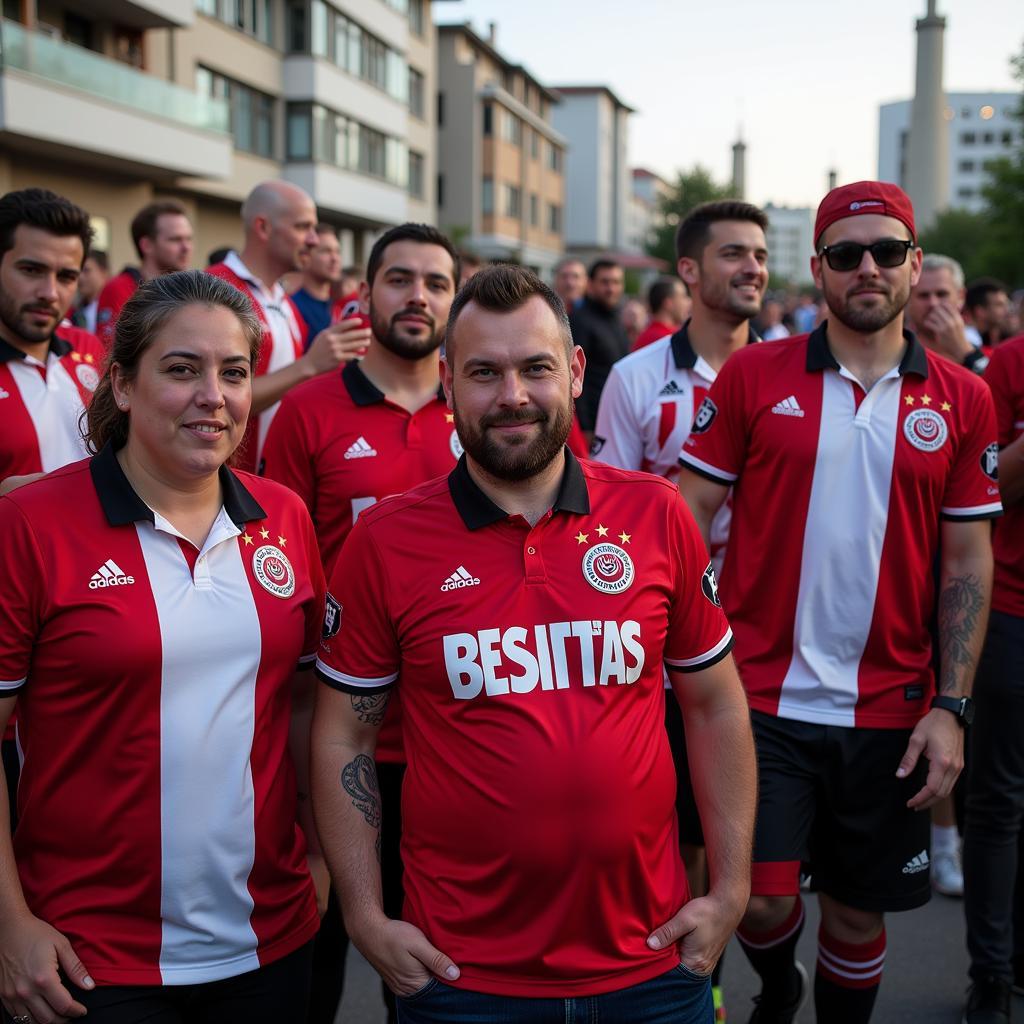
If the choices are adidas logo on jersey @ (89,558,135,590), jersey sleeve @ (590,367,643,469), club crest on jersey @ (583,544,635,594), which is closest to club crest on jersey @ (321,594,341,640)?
adidas logo on jersey @ (89,558,135,590)

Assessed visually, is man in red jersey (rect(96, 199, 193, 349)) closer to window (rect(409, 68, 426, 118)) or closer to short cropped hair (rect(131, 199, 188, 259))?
short cropped hair (rect(131, 199, 188, 259))

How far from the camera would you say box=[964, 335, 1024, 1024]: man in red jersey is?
4055 mm

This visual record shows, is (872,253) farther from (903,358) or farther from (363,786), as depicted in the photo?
(363,786)

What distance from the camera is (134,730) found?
248cm

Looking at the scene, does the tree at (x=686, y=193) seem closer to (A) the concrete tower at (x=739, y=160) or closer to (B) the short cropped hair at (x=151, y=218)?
(A) the concrete tower at (x=739, y=160)

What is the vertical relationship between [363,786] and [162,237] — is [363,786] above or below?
below

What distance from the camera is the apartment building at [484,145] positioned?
49.7 m

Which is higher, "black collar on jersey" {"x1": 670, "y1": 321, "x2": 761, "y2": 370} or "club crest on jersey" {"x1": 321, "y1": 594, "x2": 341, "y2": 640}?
"black collar on jersey" {"x1": 670, "y1": 321, "x2": 761, "y2": 370}

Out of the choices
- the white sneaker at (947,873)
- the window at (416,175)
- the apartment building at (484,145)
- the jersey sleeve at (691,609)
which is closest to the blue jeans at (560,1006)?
the jersey sleeve at (691,609)

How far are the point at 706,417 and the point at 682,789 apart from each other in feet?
4.38

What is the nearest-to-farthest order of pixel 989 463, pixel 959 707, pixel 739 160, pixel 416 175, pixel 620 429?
pixel 959 707
pixel 989 463
pixel 620 429
pixel 416 175
pixel 739 160

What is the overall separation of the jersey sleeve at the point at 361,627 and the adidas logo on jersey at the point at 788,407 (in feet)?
5.32

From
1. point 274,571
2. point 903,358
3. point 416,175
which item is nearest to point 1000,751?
point 903,358

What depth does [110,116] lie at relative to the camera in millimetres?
22500
